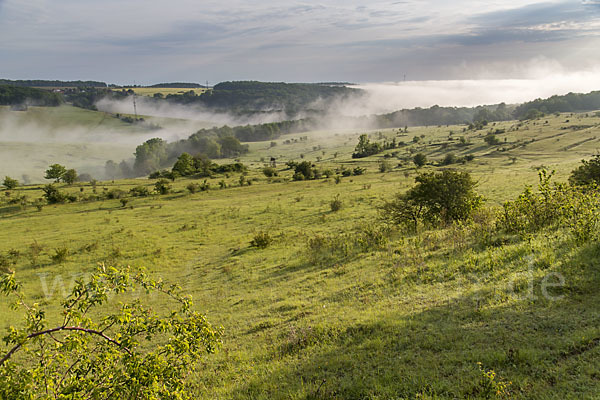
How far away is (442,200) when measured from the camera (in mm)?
20000

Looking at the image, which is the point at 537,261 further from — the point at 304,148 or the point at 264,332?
the point at 304,148

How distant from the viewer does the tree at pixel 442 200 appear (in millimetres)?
19406

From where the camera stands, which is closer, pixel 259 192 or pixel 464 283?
pixel 464 283

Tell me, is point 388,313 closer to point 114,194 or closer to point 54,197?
point 114,194

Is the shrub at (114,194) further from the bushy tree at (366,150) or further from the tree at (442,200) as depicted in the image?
the bushy tree at (366,150)

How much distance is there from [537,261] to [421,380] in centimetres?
633

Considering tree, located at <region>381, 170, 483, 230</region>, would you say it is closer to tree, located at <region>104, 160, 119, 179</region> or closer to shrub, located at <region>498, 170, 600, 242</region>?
shrub, located at <region>498, 170, 600, 242</region>

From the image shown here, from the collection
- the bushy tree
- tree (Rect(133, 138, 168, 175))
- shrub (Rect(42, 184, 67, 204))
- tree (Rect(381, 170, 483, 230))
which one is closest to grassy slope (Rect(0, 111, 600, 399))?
tree (Rect(381, 170, 483, 230))

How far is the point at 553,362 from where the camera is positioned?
19.6ft

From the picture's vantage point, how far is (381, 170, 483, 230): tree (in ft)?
63.7

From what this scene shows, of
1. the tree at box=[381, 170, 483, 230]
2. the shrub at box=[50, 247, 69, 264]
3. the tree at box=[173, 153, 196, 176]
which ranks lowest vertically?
the shrub at box=[50, 247, 69, 264]

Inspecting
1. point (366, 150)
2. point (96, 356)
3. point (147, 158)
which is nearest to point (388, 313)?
point (96, 356)

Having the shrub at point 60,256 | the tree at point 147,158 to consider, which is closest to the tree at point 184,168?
the shrub at point 60,256

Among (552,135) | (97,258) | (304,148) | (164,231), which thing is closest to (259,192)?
(164,231)
